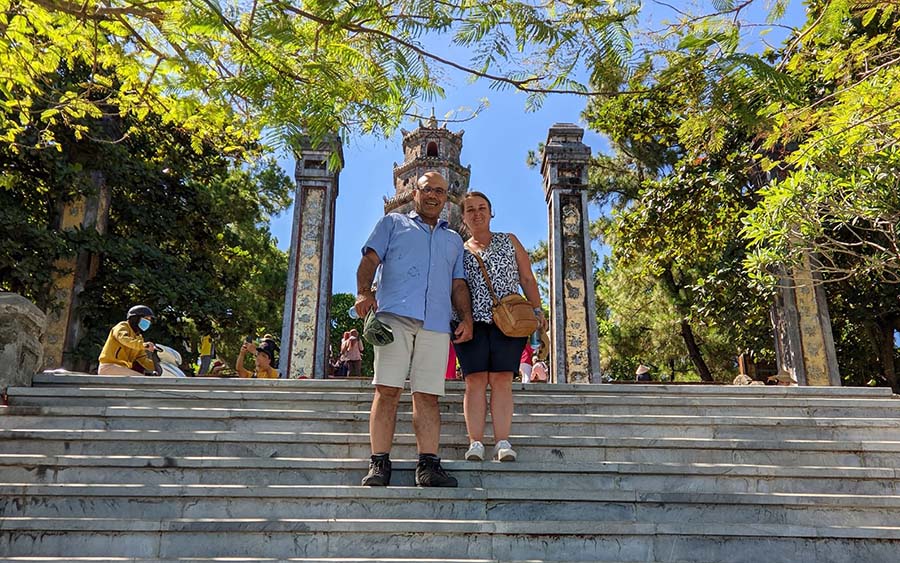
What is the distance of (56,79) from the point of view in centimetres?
1038

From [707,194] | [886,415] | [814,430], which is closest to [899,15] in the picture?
[707,194]

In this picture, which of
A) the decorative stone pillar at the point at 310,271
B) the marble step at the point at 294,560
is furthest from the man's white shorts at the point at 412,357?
the decorative stone pillar at the point at 310,271

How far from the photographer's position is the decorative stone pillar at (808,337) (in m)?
9.72

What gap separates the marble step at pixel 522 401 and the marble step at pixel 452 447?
615mm

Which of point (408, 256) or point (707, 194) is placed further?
point (707, 194)

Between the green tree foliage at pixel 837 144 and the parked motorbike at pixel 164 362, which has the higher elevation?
the green tree foliage at pixel 837 144

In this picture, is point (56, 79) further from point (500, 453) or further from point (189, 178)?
point (500, 453)

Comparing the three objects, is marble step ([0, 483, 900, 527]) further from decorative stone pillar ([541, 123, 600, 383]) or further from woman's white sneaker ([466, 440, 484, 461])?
decorative stone pillar ([541, 123, 600, 383])

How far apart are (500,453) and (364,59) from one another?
2449 millimetres

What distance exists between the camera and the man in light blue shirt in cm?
380

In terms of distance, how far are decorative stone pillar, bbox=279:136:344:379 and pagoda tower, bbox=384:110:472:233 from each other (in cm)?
1687

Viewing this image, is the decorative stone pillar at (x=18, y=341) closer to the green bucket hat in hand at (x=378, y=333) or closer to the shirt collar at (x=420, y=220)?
the green bucket hat in hand at (x=378, y=333)

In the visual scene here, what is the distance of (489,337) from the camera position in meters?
4.30

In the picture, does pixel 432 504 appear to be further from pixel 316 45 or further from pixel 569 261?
pixel 569 261
